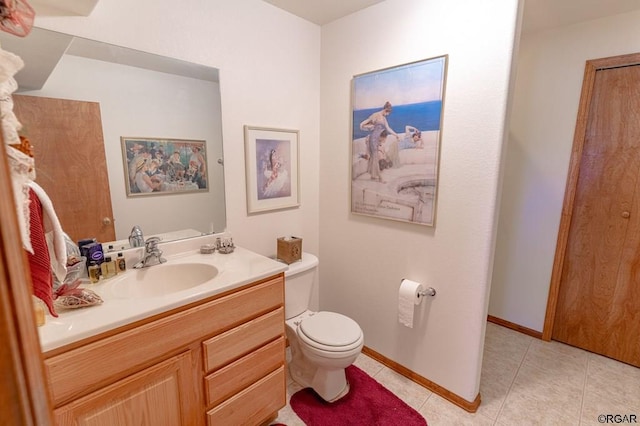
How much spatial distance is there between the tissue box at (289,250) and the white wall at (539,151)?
1724mm

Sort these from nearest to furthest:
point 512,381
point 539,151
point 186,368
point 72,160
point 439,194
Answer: point 186,368 → point 72,160 → point 439,194 → point 512,381 → point 539,151

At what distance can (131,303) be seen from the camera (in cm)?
106

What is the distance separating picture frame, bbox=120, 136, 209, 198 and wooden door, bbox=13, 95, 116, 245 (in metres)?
0.11

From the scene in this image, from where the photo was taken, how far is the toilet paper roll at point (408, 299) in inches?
69.8

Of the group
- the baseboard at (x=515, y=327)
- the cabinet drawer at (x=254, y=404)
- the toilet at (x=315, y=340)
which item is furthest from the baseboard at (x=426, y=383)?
the baseboard at (x=515, y=327)

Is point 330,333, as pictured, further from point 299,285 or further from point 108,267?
point 108,267

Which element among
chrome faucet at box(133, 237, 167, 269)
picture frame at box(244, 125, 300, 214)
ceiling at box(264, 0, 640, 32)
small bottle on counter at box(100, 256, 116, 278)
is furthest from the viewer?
picture frame at box(244, 125, 300, 214)

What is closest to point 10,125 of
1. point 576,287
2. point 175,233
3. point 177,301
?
point 177,301

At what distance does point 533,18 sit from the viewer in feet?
6.46

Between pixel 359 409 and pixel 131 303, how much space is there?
1345mm

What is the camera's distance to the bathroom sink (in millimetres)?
1343

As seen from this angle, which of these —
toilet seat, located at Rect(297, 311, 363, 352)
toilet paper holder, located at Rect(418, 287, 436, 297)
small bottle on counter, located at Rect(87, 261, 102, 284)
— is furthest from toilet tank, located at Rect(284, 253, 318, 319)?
small bottle on counter, located at Rect(87, 261, 102, 284)

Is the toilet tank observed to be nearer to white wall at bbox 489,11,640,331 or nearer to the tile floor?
the tile floor

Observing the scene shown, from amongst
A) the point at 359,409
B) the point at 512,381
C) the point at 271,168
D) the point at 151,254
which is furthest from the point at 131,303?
the point at 512,381
